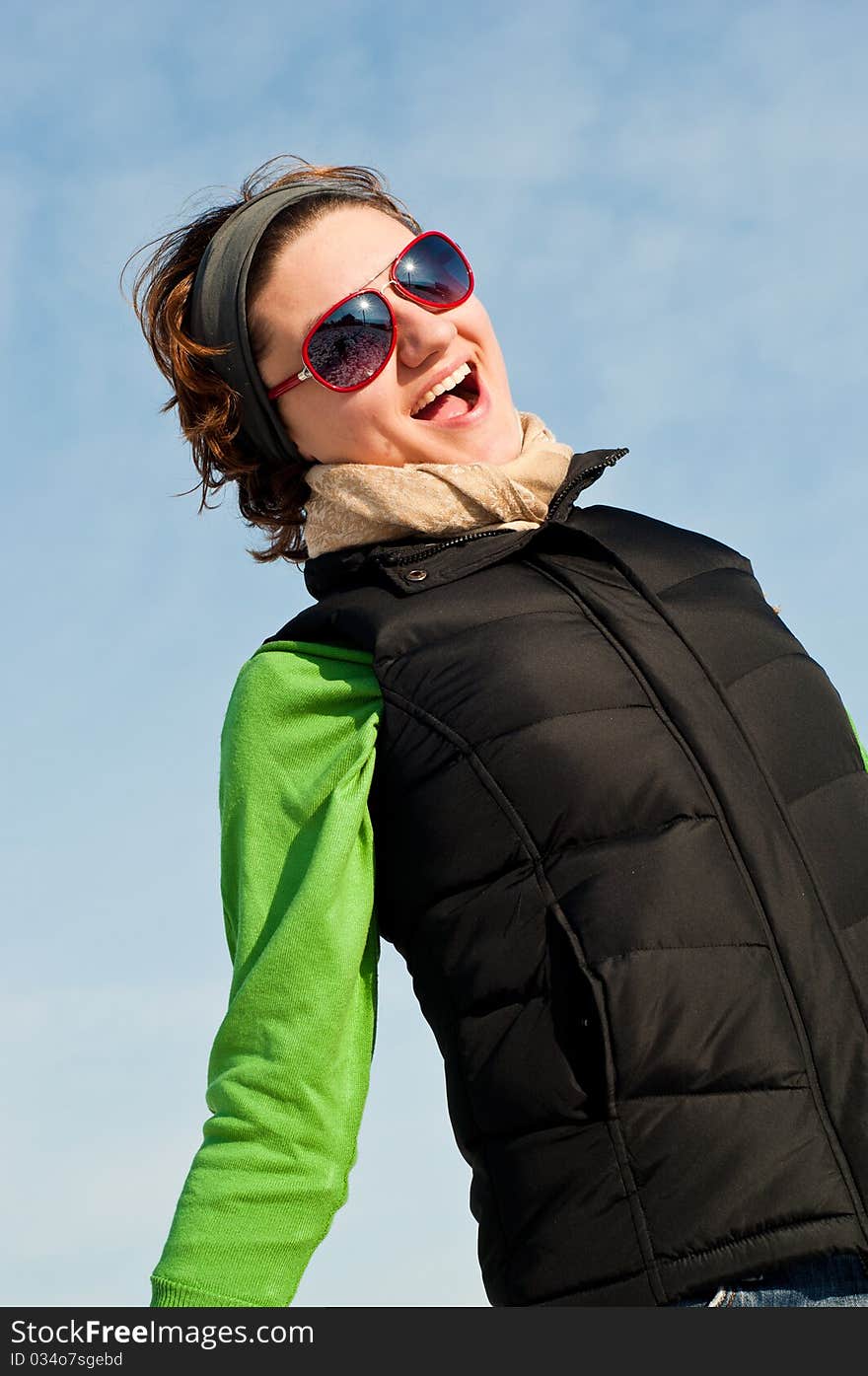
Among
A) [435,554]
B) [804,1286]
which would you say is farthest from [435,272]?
[804,1286]

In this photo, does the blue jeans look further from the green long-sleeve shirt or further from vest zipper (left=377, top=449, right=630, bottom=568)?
vest zipper (left=377, top=449, right=630, bottom=568)

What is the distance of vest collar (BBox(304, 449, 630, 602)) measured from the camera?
2842 mm

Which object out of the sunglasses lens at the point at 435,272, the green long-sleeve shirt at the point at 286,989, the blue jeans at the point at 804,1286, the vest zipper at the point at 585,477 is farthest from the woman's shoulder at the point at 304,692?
the blue jeans at the point at 804,1286

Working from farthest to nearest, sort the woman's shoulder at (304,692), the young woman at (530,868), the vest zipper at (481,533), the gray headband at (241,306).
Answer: the gray headband at (241,306) → the vest zipper at (481,533) → the woman's shoulder at (304,692) → the young woman at (530,868)

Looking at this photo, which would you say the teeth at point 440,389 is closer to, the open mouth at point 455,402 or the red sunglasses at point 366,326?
the open mouth at point 455,402

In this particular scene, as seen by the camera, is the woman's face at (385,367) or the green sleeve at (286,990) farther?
the woman's face at (385,367)

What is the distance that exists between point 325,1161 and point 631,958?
2.29ft

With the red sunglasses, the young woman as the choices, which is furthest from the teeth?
the red sunglasses

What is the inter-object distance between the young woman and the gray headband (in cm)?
14

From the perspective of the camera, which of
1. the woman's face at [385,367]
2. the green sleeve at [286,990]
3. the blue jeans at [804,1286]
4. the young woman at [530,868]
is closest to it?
the blue jeans at [804,1286]

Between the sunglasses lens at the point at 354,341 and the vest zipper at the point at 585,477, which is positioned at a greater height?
the sunglasses lens at the point at 354,341

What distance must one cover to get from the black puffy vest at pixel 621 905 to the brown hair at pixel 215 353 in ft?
2.58

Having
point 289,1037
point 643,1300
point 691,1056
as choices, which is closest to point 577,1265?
point 643,1300

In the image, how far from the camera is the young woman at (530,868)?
2.28 m
